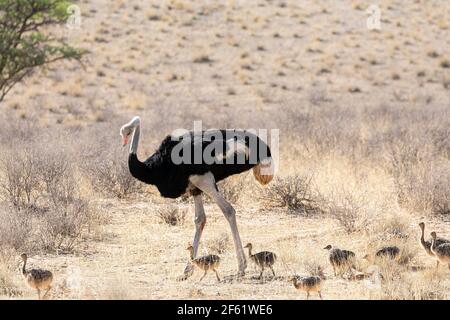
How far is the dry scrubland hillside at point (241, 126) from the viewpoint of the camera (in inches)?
362

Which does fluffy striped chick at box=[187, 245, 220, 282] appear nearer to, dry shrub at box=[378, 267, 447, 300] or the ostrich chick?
the ostrich chick

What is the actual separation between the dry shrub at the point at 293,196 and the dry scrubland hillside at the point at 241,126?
0.08 feet

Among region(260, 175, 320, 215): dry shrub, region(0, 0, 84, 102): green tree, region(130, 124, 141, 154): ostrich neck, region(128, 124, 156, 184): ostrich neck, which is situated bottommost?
region(260, 175, 320, 215): dry shrub

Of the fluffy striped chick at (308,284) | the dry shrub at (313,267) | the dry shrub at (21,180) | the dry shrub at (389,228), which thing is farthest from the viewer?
the dry shrub at (21,180)

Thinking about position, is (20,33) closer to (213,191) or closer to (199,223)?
(199,223)

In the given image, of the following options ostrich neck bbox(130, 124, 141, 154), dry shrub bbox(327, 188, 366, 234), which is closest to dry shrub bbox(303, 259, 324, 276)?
dry shrub bbox(327, 188, 366, 234)

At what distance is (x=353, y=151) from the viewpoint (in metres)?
15.1

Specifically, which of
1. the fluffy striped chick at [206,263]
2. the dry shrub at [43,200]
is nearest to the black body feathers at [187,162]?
the fluffy striped chick at [206,263]

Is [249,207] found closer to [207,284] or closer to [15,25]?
[207,284]

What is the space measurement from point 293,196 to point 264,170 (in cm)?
285

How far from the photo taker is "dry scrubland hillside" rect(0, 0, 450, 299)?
9188mm

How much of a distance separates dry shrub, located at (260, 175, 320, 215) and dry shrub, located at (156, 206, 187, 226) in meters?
1.40

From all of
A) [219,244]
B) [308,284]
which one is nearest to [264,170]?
[219,244]

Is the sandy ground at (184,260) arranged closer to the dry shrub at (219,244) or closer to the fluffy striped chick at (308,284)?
the dry shrub at (219,244)
